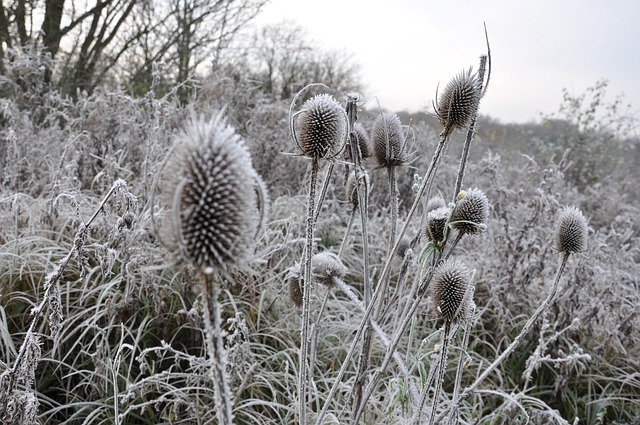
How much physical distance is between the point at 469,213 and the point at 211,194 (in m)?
0.98

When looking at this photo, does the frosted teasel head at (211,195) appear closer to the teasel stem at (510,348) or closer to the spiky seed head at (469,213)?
the spiky seed head at (469,213)

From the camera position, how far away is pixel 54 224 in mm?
3594

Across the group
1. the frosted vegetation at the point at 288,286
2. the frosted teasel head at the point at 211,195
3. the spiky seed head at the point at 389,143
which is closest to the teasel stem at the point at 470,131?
the frosted vegetation at the point at 288,286

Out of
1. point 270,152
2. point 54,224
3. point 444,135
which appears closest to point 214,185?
point 444,135

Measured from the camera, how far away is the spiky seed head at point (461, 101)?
1.61m

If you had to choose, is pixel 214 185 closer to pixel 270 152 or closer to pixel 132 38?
pixel 270 152

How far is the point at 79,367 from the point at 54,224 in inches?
52.1

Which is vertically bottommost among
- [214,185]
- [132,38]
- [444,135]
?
[214,185]

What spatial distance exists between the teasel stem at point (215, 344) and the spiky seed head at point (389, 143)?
114 centimetres

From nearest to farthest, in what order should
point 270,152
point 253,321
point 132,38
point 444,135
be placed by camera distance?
point 444,135
point 253,321
point 270,152
point 132,38

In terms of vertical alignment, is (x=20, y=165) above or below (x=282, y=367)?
above

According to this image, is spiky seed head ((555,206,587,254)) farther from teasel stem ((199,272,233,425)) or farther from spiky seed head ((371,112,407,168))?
teasel stem ((199,272,233,425))

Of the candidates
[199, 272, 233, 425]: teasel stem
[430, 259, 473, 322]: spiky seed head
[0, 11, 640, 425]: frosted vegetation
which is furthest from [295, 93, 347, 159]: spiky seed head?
[199, 272, 233, 425]: teasel stem

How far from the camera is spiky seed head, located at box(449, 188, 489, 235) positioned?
5.16ft
